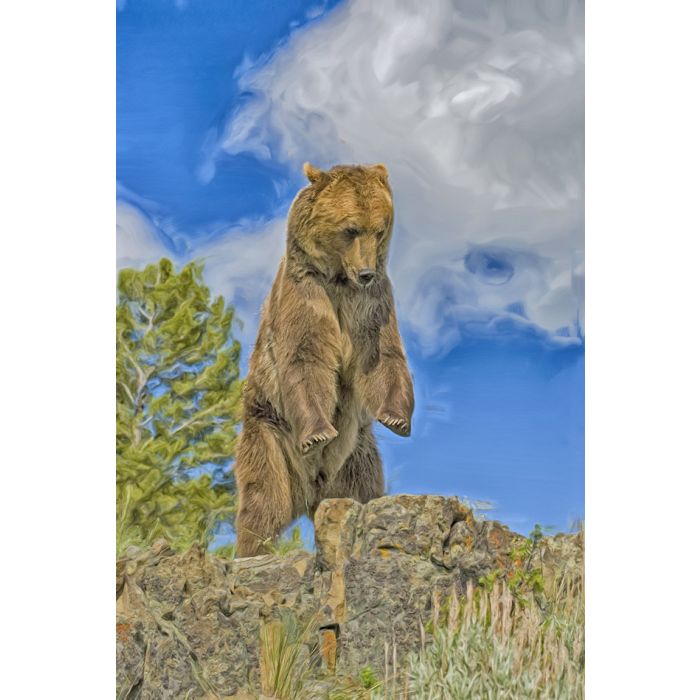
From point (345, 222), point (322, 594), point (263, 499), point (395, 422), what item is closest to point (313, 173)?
point (345, 222)

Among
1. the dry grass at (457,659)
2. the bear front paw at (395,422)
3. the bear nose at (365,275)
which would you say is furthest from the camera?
the bear front paw at (395,422)

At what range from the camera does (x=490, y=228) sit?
26.5 ft

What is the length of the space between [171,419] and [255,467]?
56 centimetres

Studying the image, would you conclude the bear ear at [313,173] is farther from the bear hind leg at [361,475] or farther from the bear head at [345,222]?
the bear hind leg at [361,475]

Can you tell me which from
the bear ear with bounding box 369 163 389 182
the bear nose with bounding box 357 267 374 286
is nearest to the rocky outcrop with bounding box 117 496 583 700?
the bear nose with bounding box 357 267 374 286

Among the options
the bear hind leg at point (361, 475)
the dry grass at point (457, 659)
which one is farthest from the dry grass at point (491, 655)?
the bear hind leg at point (361, 475)

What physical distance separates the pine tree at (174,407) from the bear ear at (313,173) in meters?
0.80

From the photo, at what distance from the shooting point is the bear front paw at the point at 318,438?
7883 mm

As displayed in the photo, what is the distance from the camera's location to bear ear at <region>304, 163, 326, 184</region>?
7.91 m

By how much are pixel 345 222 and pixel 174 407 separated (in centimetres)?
141

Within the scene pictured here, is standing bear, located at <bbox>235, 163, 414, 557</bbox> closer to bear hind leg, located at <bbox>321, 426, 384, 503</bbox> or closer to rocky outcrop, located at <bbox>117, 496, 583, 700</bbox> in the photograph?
bear hind leg, located at <bbox>321, 426, 384, 503</bbox>

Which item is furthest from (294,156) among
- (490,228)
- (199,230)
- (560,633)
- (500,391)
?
(560,633)

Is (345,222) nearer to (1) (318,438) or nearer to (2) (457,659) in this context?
(1) (318,438)

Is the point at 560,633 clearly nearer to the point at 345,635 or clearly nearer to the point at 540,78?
the point at 345,635
